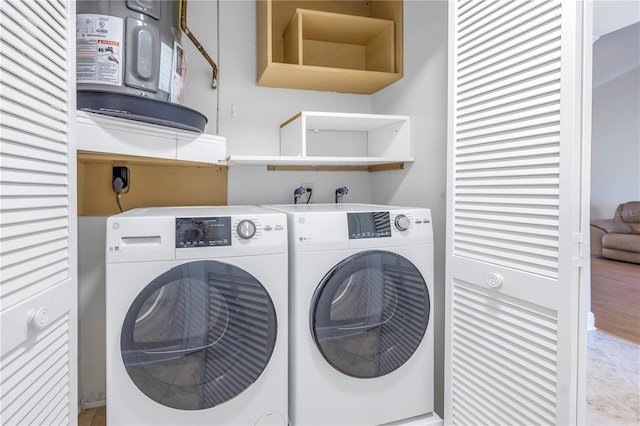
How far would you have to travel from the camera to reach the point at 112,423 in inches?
54.3

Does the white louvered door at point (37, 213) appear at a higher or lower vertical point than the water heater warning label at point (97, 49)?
lower

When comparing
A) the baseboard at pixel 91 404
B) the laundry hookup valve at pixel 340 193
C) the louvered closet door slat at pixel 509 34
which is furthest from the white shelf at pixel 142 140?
the baseboard at pixel 91 404

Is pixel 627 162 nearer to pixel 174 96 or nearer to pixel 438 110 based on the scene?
pixel 438 110

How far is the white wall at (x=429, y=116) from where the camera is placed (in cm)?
193

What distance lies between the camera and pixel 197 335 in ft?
4.68

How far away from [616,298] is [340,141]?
1725mm

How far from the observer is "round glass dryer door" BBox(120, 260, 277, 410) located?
1.39 metres

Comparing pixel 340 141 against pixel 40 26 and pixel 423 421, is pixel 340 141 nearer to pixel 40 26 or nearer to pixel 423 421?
pixel 423 421

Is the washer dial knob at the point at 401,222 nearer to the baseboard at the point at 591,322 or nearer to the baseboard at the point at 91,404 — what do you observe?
the baseboard at the point at 591,322

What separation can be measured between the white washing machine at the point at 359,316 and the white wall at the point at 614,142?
2.31ft

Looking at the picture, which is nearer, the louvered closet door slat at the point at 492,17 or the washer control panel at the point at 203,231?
the louvered closet door slat at the point at 492,17

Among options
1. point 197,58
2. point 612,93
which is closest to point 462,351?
point 612,93

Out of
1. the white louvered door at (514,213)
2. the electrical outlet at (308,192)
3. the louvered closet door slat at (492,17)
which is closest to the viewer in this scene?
the white louvered door at (514,213)

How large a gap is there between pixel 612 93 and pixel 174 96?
5.35 feet
